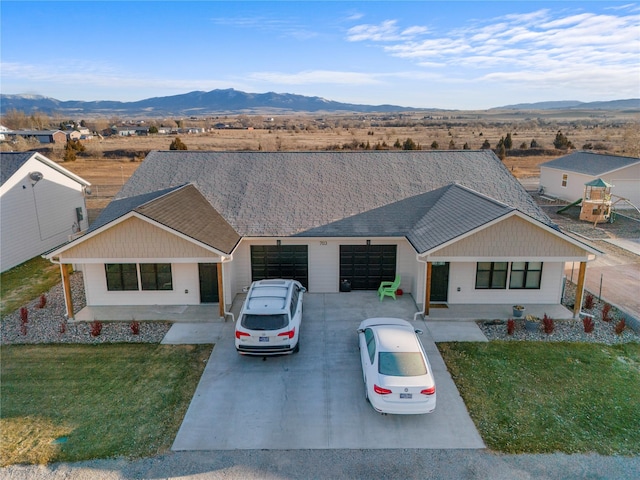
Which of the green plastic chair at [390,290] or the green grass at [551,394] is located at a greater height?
the green plastic chair at [390,290]

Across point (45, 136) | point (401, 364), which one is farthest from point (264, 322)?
point (45, 136)

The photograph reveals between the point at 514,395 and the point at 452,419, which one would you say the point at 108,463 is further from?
the point at 514,395

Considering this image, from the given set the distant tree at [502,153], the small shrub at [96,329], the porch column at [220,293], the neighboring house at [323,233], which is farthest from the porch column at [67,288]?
the distant tree at [502,153]

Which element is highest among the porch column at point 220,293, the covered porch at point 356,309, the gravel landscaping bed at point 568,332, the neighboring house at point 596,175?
the neighboring house at point 596,175

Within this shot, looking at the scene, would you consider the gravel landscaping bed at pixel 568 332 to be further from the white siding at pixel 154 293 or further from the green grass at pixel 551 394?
the white siding at pixel 154 293

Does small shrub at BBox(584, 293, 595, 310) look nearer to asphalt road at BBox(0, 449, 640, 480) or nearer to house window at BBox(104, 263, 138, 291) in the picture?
asphalt road at BBox(0, 449, 640, 480)

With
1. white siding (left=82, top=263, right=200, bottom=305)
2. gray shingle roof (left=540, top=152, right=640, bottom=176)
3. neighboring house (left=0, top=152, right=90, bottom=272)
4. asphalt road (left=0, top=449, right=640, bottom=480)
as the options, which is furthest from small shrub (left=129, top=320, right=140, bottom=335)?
gray shingle roof (left=540, top=152, right=640, bottom=176)
